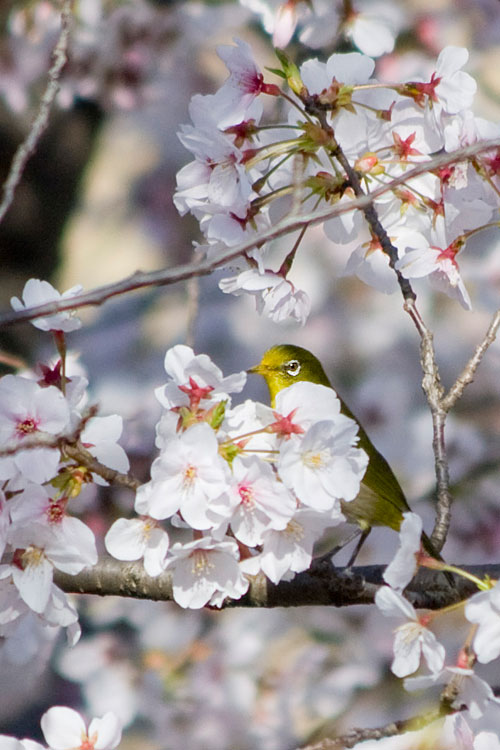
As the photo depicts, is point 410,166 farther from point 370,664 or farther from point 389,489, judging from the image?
point 370,664

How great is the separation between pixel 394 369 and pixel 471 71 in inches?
48.4

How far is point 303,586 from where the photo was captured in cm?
151

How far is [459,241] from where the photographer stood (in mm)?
1423

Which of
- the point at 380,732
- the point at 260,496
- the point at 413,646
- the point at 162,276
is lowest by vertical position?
the point at 380,732

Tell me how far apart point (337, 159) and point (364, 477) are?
40.5 inches

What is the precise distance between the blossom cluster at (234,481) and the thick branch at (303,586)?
17 cm

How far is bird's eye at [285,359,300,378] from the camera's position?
227 centimetres

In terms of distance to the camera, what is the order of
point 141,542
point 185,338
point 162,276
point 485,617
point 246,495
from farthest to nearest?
point 185,338, point 141,542, point 246,495, point 485,617, point 162,276

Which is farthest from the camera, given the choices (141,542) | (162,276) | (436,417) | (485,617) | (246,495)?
(436,417)

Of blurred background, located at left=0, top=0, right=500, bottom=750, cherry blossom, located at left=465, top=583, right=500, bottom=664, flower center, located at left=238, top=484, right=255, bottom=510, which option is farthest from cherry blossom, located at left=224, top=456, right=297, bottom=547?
blurred background, located at left=0, top=0, right=500, bottom=750

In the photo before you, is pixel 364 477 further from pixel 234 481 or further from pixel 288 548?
pixel 234 481

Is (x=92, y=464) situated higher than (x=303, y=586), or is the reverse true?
(x=92, y=464)

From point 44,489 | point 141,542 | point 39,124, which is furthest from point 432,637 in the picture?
point 39,124

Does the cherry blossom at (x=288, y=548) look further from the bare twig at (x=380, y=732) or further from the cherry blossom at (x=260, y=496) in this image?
the bare twig at (x=380, y=732)
